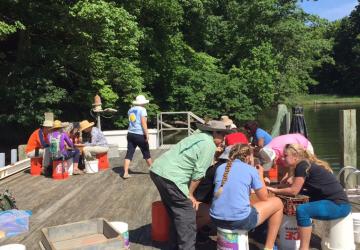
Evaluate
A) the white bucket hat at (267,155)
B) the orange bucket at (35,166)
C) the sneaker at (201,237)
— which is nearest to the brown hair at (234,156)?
the sneaker at (201,237)

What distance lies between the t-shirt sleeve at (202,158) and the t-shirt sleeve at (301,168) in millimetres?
844

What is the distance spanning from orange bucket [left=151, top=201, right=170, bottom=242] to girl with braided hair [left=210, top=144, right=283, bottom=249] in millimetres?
862

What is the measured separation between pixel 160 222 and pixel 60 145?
406cm

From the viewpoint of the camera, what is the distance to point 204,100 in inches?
1046

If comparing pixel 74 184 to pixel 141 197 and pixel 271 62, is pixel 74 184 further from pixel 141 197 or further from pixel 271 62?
pixel 271 62

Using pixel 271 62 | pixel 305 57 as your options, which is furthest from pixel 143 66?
pixel 305 57

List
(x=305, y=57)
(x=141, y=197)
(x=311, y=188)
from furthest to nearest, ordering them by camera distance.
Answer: (x=305, y=57), (x=141, y=197), (x=311, y=188)

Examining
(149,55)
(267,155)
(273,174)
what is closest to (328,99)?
(149,55)

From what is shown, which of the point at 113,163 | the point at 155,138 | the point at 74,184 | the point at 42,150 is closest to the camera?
the point at 74,184

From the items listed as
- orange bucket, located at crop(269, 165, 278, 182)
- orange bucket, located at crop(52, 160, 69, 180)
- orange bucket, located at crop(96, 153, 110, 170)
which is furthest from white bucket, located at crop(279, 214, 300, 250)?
orange bucket, located at crop(96, 153, 110, 170)

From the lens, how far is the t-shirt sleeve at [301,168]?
4.38 m

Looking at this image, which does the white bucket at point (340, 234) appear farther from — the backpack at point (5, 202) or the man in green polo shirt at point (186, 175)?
the backpack at point (5, 202)

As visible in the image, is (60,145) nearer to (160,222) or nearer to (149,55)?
(160,222)

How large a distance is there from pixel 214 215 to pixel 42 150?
5.80 metres
